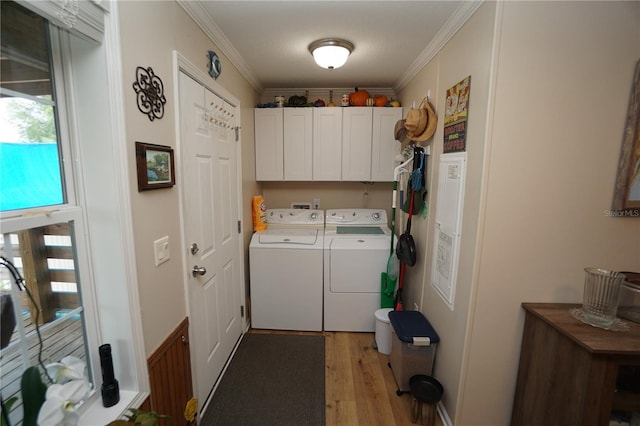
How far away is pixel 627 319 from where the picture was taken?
1254 millimetres

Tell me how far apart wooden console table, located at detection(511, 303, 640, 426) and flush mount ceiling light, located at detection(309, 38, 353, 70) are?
1867 mm

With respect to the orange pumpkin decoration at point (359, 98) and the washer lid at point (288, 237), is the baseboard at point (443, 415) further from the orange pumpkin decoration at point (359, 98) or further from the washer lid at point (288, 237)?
the orange pumpkin decoration at point (359, 98)

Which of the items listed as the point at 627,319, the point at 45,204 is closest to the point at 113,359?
the point at 45,204

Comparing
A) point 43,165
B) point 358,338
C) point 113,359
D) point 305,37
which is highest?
point 305,37

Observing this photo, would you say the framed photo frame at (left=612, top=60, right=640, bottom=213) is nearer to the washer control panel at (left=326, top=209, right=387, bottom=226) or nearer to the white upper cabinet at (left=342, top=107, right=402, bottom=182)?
the white upper cabinet at (left=342, top=107, right=402, bottom=182)

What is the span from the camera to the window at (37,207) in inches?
29.6

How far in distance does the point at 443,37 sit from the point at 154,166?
72.9 inches

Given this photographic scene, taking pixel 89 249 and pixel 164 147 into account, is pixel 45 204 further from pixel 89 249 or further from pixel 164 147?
pixel 164 147

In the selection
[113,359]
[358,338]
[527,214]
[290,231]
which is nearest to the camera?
[113,359]

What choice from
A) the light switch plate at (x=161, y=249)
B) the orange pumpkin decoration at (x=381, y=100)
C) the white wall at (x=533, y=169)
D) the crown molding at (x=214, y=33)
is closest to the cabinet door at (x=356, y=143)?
the orange pumpkin decoration at (x=381, y=100)

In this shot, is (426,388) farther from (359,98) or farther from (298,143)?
(359,98)

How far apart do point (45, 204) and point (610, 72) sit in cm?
232

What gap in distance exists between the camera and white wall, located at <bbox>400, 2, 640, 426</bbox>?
4.06 feet

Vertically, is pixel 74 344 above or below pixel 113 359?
above
